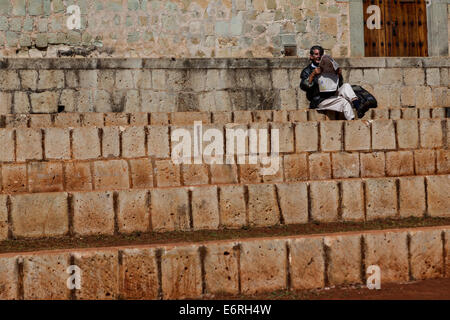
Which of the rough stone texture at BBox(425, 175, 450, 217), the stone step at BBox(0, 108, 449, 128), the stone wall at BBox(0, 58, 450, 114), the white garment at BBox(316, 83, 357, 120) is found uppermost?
the stone wall at BBox(0, 58, 450, 114)

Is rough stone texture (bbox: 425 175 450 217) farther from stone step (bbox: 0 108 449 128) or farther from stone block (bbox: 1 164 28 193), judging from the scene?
stone block (bbox: 1 164 28 193)

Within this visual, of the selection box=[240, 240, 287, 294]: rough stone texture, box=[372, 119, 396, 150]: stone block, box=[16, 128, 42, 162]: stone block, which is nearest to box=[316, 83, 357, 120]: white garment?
box=[372, 119, 396, 150]: stone block

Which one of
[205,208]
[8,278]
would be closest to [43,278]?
[8,278]

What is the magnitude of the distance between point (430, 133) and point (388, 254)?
143 inches

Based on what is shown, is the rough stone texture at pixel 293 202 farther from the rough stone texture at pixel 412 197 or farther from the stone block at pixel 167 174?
the stone block at pixel 167 174

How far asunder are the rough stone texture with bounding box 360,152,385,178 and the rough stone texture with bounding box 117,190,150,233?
9.13 feet

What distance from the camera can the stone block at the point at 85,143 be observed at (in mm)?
8094

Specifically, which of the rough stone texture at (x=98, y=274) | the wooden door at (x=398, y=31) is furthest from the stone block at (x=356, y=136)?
the wooden door at (x=398, y=31)

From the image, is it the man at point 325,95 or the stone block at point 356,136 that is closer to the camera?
the stone block at point 356,136

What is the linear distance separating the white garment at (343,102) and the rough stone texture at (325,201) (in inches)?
127

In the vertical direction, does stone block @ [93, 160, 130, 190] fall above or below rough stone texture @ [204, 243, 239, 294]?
above

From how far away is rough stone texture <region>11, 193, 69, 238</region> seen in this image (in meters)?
6.52

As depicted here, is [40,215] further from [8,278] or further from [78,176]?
[8,278]

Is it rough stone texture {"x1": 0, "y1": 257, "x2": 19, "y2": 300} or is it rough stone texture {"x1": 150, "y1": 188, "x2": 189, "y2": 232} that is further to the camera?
rough stone texture {"x1": 150, "y1": 188, "x2": 189, "y2": 232}
